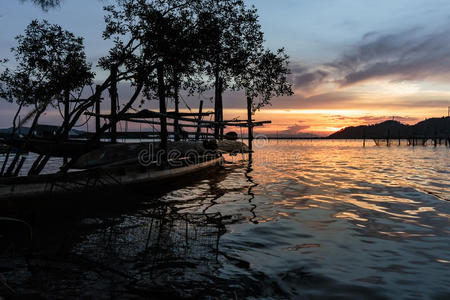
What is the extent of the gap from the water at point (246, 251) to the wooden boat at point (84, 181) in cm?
69

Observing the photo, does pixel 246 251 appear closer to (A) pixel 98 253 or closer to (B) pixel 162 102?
(A) pixel 98 253

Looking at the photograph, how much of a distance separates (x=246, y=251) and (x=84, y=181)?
7.46 meters

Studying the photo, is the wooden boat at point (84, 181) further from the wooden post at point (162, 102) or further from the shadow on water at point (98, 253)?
the wooden post at point (162, 102)

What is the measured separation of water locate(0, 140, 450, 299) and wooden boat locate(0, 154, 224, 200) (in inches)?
27.3

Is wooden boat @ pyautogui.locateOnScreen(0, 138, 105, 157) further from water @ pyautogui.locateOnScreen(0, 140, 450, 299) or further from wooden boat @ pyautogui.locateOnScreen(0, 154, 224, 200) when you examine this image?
water @ pyautogui.locateOnScreen(0, 140, 450, 299)

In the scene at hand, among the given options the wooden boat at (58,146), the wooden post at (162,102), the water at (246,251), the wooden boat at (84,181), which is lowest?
the water at (246,251)

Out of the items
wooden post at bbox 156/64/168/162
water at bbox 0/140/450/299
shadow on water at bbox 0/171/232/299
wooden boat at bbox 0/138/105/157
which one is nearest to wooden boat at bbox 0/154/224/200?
shadow on water at bbox 0/171/232/299

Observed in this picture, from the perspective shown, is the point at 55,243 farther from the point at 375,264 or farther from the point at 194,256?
the point at 375,264

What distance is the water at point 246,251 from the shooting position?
5348 mm

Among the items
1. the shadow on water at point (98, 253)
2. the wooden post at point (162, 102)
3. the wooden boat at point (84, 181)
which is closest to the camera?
the shadow on water at point (98, 253)

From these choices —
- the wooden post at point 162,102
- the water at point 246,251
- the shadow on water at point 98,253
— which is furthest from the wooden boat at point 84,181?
the wooden post at point 162,102

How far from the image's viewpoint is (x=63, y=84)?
46.5 feet

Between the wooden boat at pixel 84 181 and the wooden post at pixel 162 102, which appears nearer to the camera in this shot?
the wooden boat at pixel 84 181

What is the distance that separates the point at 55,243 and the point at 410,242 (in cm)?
905
